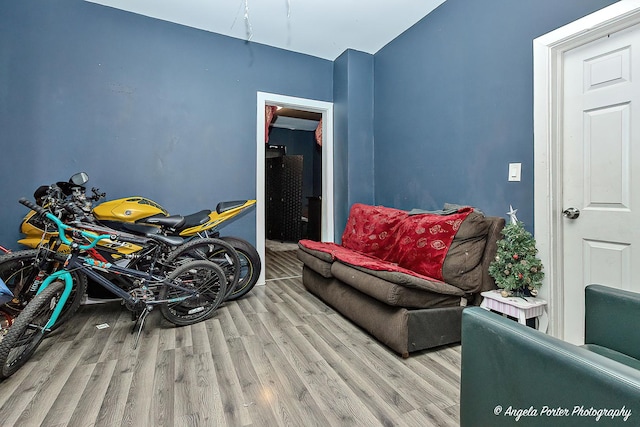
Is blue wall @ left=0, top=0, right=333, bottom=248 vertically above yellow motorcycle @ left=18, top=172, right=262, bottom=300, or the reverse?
blue wall @ left=0, top=0, right=333, bottom=248

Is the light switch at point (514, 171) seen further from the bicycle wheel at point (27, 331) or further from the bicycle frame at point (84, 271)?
the bicycle wheel at point (27, 331)

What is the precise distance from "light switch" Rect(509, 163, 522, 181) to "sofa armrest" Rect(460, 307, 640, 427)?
5.03ft

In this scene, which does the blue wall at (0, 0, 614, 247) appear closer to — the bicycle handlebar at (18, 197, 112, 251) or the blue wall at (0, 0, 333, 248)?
the blue wall at (0, 0, 333, 248)

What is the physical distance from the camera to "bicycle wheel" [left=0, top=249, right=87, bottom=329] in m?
1.93

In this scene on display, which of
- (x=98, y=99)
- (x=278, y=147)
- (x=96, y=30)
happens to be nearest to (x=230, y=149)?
(x=98, y=99)

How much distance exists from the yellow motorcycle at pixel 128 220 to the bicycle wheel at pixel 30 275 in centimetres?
16

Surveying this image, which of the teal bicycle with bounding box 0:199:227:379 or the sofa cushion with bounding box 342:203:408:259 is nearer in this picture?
the teal bicycle with bounding box 0:199:227:379

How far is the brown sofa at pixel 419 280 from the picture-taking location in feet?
6.12

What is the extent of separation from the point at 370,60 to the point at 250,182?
209 centimetres

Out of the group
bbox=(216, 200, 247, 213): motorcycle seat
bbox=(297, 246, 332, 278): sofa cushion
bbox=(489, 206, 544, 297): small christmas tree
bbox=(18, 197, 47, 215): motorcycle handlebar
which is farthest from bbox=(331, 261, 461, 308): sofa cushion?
bbox=(18, 197, 47, 215): motorcycle handlebar

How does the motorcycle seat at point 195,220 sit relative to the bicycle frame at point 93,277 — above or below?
above

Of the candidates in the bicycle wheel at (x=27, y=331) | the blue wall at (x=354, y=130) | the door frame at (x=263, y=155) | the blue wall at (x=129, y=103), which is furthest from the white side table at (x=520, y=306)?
the bicycle wheel at (x=27, y=331)

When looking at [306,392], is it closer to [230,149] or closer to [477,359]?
[477,359]

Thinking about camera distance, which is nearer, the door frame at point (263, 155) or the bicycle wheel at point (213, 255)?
the bicycle wheel at point (213, 255)
